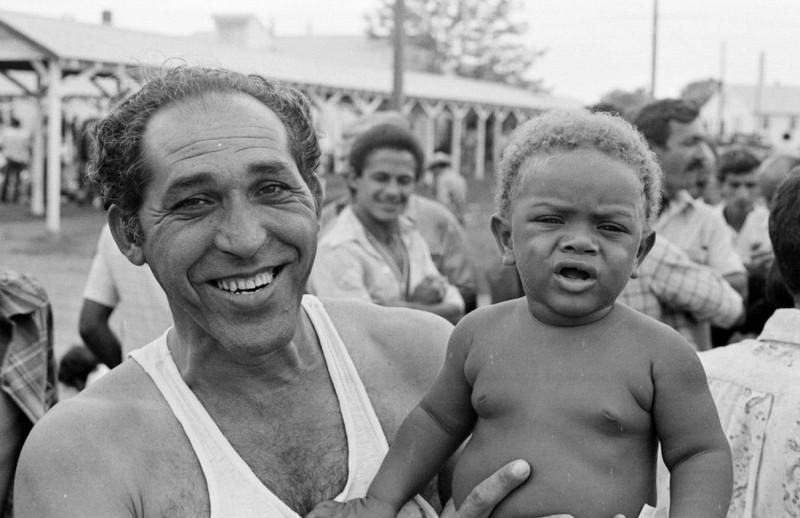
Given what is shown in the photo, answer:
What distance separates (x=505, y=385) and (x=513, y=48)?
190ft

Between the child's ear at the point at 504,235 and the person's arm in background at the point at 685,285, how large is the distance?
6.34ft

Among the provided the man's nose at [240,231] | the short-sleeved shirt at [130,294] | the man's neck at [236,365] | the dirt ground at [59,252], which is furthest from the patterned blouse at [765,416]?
the dirt ground at [59,252]

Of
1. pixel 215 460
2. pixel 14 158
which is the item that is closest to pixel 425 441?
pixel 215 460

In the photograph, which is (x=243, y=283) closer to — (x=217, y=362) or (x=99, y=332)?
(x=217, y=362)

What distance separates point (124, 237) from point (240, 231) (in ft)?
1.28

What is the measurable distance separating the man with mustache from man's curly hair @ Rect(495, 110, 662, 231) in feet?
9.49

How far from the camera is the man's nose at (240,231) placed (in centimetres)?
201

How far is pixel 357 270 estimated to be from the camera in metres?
4.68

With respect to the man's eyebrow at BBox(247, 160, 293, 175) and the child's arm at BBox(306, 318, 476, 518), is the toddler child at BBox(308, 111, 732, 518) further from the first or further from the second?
the man's eyebrow at BBox(247, 160, 293, 175)

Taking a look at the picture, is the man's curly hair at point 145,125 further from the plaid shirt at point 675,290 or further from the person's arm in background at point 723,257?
the person's arm in background at point 723,257

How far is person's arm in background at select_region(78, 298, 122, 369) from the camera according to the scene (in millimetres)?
4883

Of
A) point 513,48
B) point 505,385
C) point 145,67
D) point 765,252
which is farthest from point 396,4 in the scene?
point 513,48

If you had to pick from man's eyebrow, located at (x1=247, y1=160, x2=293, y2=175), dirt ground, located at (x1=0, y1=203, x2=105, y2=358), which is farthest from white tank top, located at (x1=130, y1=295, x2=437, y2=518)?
dirt ground, located at (x1=0, y1=203, x2=105, y2=358)

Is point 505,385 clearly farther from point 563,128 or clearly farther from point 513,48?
point 513,48
